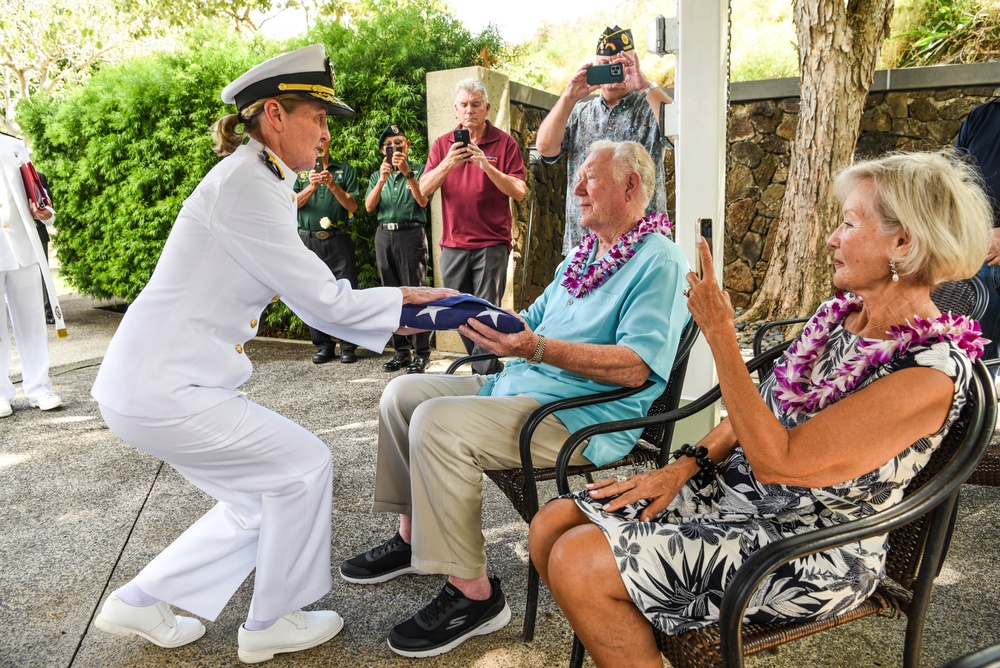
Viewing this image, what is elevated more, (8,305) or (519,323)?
(519,323)

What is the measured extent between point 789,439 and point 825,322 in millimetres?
435

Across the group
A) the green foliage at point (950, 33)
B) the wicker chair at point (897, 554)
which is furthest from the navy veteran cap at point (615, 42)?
the green foliage at point (950, 33)

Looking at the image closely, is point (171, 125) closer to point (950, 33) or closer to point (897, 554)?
point (897, 554)

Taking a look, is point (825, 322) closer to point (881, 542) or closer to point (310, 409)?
point (881, 542)

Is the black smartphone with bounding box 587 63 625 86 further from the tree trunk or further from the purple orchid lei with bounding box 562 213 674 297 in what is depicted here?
the tree trunk

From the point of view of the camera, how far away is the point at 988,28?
27.1 ft

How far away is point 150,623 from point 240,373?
0.81 meters

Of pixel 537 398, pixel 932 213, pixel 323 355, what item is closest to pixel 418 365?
pixel 323 355

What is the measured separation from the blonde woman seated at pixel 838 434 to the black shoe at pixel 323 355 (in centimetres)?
466

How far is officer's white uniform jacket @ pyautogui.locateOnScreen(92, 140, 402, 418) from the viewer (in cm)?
195

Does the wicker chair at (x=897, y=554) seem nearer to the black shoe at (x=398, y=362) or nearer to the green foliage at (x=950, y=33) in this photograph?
the black shoe at (x=398, y=362)

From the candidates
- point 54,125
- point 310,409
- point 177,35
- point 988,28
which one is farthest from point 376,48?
point 177,35

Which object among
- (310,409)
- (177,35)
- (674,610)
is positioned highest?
(177,35)

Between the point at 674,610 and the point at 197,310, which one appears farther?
the point at 197,310
